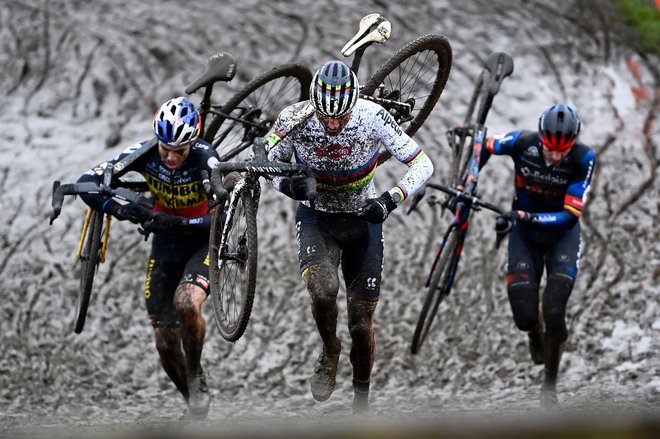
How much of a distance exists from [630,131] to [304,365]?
6.84m

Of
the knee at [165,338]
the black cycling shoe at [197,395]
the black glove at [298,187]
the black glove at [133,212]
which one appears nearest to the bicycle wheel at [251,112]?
the black glove at [133,212]

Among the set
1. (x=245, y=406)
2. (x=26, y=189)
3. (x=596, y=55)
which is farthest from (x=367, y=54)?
(x=245, y=406)

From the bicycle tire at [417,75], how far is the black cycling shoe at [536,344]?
2.40m

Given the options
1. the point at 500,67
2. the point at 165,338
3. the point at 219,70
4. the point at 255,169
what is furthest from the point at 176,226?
the point at 500,67

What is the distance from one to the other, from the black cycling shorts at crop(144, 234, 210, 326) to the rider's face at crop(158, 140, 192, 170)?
782 millimetres

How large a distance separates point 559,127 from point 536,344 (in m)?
2.42

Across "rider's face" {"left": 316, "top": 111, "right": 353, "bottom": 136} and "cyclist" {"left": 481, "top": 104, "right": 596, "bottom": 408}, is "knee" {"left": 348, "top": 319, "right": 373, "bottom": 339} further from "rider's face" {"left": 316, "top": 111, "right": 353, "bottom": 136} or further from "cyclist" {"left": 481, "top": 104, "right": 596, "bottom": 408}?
"cyclist" {"left": 481, "top": 104, "right": 596, "bottom": 408}

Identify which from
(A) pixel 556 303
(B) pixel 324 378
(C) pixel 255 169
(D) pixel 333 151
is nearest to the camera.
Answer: (C) pixel 255 169

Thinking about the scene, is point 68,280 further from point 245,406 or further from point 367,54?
point 367,54

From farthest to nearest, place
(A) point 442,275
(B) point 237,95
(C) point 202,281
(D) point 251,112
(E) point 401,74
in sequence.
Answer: (A) point 442,275 → (D) point 251,112 → (B) point 237,95 → (E) point 401,74 → (C) point 202,281

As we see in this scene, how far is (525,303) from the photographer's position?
32.7 feet

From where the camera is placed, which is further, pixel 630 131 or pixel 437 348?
pixel 630 131

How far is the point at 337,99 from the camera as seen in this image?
7824 mm

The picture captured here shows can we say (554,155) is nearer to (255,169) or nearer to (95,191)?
(255,169)
